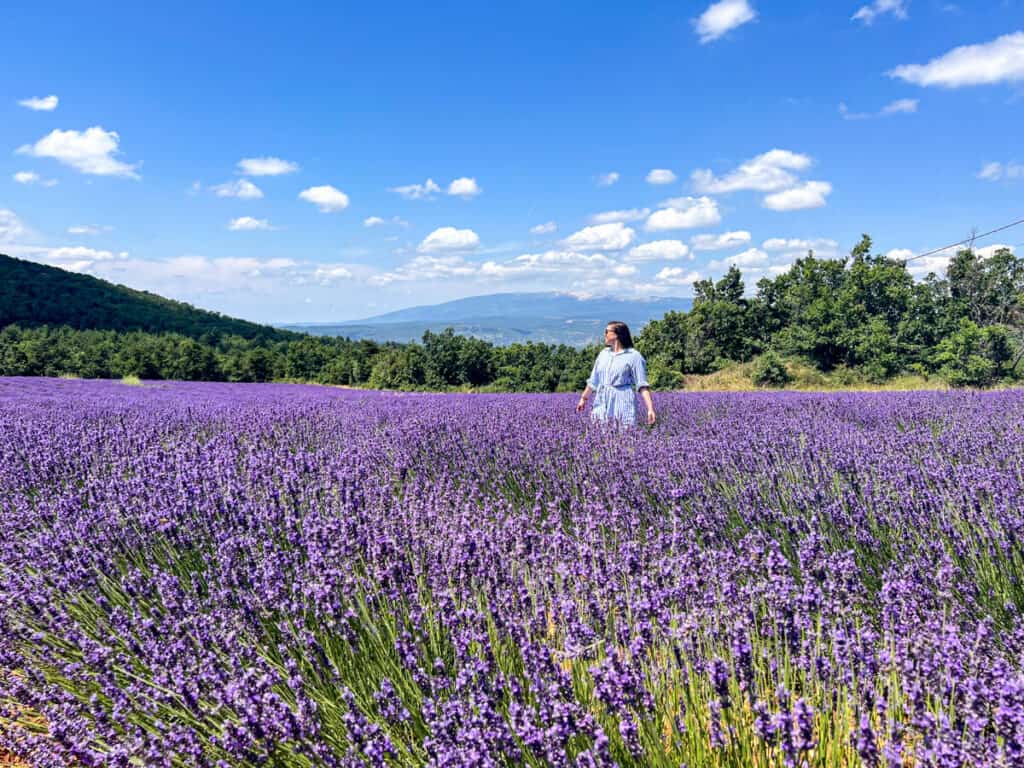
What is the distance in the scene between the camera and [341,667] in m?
1.62

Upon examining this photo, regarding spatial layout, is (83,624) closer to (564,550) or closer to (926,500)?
(564,550)

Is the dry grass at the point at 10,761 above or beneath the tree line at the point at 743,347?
beneath

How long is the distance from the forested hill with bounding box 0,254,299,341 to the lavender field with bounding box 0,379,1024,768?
32246 mm

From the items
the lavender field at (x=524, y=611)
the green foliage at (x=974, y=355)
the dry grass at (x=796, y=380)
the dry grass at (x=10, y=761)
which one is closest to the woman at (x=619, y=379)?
the lavender field at (x=524, y=611)

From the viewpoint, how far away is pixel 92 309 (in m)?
37.2

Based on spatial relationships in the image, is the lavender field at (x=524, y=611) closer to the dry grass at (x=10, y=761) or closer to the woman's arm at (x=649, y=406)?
the dry grass at (x=10, y=761)

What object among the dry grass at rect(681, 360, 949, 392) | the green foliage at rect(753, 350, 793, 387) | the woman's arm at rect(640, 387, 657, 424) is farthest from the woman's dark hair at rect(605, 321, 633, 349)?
the green foliage at rect(753, 350, 793, 387)

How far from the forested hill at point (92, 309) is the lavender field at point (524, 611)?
32246 mm

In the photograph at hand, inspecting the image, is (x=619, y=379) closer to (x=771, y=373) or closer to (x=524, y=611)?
(x=524, y=611)

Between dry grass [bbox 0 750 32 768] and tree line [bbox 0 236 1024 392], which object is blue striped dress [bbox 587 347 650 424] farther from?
tree line [bbox 0 236 1024 392]

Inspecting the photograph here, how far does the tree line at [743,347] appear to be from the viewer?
62.8 feet

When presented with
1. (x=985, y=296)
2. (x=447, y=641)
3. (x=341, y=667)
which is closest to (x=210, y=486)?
(x=341, y=667)

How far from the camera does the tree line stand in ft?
62.8

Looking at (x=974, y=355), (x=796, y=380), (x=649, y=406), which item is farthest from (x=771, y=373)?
(x=649, y=406)
